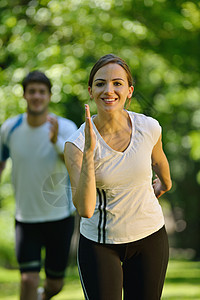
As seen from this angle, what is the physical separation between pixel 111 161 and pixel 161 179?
0.56 m

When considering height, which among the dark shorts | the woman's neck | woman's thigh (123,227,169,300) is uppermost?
the woman's neck

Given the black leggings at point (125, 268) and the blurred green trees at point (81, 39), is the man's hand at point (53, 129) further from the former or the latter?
the blurred green trees at point (81, 39)

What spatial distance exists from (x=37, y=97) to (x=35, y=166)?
555mm

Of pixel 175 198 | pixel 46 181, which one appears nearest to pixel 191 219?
pixel 175 198

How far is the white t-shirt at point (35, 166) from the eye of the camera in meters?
3.98

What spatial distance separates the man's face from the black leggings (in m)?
1.72

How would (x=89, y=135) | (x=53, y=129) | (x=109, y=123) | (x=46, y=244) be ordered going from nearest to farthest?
(x=89, y=135) → (x=109, y=123) → (x=53, y=129) → (x=46, y=244)

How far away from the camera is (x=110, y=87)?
2.55 m

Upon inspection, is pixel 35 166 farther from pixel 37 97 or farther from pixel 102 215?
pixel 102 215

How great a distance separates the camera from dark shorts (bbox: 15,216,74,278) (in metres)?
4.08

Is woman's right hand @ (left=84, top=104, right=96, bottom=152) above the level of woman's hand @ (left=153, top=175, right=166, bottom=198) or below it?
A: above

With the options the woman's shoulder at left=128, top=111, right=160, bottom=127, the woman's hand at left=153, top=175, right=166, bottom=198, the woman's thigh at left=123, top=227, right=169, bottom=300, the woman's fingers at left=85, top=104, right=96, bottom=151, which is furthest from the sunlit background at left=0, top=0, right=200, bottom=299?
the woman's fingers at left=85, top=104, right=96, bottom=151


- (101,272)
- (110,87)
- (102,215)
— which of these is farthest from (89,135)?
(101,272)

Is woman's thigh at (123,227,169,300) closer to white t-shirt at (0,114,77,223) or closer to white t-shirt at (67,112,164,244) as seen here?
white t-shirt at (67,112,164,244)
